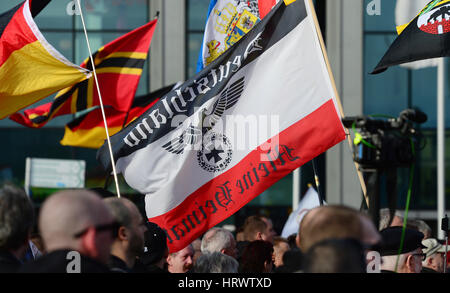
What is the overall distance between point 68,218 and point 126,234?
0.81 metres

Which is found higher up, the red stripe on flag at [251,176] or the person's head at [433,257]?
the red stripe on flag at [251,176]

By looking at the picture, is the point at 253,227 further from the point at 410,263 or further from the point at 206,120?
the point at 410,263

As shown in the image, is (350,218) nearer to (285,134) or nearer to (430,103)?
(285,134)

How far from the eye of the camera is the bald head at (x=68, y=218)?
2.76m

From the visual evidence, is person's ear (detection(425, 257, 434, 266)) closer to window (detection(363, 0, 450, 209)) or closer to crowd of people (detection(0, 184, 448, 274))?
crowd of people (detection(0, 184, 448, 274))

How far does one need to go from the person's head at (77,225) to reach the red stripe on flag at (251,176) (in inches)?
121

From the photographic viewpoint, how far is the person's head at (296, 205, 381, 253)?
274 centimetres

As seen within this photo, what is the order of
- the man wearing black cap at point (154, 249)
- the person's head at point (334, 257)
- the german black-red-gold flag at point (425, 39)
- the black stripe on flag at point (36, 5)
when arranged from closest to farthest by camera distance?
the person's head at point (334, 257) → the man wearing black cap at point (154, 249) → the german black-red-gold flag at point (425, 39) → the black stripe on flag at point (36, 5)

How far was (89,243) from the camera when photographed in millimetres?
2783

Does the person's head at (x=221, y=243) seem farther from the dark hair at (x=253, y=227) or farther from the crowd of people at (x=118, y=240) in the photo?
the crowd of people at (x=118, y=240)

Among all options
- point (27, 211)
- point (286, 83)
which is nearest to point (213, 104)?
point (286, 83)

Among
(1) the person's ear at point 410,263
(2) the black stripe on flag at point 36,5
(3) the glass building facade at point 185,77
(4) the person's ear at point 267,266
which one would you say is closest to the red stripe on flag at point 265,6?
(2) the black stripe on flag at point 36,5

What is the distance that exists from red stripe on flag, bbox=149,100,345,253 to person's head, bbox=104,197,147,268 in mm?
2322

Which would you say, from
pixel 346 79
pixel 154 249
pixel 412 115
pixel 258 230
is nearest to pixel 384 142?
pixel 412 115
